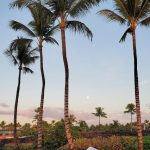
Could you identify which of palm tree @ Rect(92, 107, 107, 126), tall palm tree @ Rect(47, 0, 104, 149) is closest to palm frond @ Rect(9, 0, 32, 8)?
tall palm tree @ Rect(47, 0, 104, 149)

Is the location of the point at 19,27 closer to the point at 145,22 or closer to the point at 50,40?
the point at 50,40

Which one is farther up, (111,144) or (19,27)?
(19,27)

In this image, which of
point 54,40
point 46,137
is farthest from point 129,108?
point 54,40

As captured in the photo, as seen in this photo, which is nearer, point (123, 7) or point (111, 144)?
point (123, 7)

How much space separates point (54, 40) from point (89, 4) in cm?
682

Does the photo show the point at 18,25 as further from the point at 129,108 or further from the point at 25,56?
the point at 129,108

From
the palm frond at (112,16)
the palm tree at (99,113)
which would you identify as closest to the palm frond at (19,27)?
the palm frond at (112,16)

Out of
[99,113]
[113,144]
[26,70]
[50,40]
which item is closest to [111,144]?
[113,144]

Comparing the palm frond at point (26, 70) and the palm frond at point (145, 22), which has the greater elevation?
the palm frond at point (145, 22)

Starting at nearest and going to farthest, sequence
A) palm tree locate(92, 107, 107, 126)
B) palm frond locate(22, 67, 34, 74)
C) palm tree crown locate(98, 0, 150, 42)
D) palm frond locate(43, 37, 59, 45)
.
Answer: palm tree crown locate(98, 0, 150, 42)
palm frond locate(43, 37, 59, 45)
palm frond locate(22, 67, 34, 74)
palm tree locate(92, 107, 107, 126)

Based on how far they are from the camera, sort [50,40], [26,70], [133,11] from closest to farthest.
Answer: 1. [133,11]
2. [50,40]
3. [26,70]

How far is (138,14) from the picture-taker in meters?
24.9

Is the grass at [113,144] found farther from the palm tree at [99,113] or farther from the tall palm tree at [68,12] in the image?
the palm tree at [99,113]

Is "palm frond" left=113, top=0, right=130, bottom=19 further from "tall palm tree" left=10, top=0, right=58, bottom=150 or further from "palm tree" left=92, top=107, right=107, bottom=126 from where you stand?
"palm tree" left=92, top=107, right=107, bottom=126
